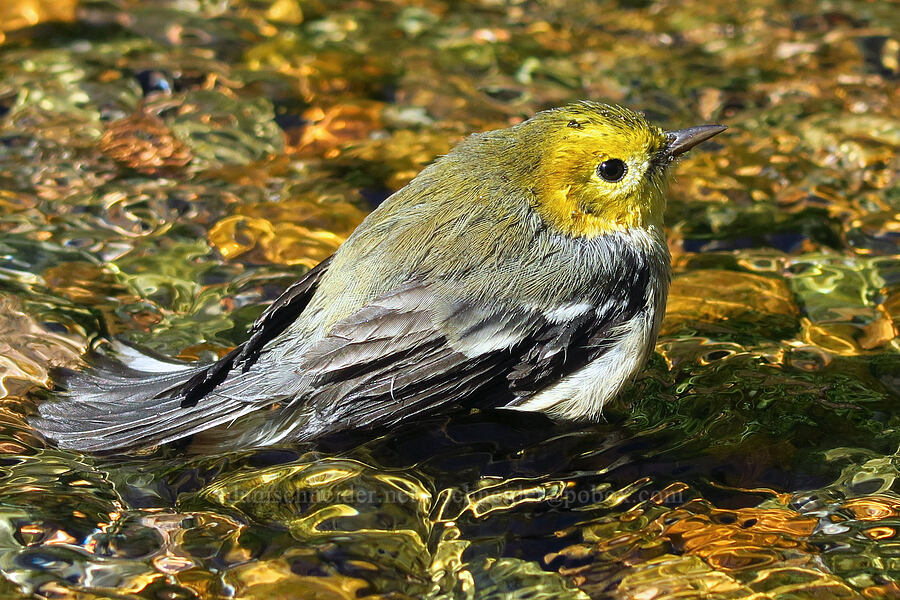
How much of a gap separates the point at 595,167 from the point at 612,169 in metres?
0.07

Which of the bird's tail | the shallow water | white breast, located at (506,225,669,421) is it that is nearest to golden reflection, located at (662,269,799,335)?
the shallow water

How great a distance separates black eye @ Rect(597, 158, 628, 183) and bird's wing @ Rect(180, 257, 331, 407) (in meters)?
1.14

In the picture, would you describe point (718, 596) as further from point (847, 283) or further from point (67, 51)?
point (67, 51)

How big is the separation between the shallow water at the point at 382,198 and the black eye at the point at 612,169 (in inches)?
36.6

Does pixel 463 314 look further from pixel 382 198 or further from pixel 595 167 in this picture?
pixel 382 198

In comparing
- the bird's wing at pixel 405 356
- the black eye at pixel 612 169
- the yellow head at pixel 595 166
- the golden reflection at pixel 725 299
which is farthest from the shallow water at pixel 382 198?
the black eye at pixel 612 169

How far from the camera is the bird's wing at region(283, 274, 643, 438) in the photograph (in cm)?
384

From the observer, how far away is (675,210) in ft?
19.4

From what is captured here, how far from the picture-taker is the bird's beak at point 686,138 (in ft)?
14.1

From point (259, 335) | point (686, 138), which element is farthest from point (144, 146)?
point (686, 138)

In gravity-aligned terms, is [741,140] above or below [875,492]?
above

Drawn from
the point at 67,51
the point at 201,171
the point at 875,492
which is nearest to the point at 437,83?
the point at 201,171

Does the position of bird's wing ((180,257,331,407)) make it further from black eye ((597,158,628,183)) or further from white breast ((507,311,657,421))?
black eye ((597,158,628,183))

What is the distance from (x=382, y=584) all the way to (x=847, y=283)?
296cm
